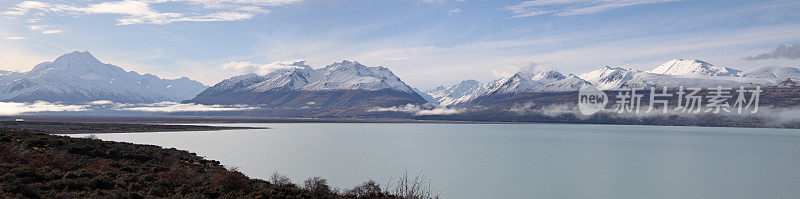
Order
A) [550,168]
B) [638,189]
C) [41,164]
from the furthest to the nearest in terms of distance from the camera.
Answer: [550,168], [638,189], [41,164]

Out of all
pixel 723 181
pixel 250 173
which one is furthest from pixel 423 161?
pixel 723 181

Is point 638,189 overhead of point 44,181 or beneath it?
beneath

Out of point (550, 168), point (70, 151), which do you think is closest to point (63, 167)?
point (70, 151)

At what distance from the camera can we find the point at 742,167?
6475 centimetres

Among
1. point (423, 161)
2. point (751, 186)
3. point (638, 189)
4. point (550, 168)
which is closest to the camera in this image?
point (638, 189)

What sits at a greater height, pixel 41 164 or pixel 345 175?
pixel 41 164

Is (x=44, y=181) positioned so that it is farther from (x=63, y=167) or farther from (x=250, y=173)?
(x=250, y=173)

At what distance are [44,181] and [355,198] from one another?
16910 millimetres

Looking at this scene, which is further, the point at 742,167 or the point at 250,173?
the point at 742,167

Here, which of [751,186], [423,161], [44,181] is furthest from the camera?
[423,161]

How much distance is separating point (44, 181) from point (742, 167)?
78.8m

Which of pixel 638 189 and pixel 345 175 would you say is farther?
pixel 345 175

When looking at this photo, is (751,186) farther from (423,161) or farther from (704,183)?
(423,161)

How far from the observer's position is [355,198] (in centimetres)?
2914
